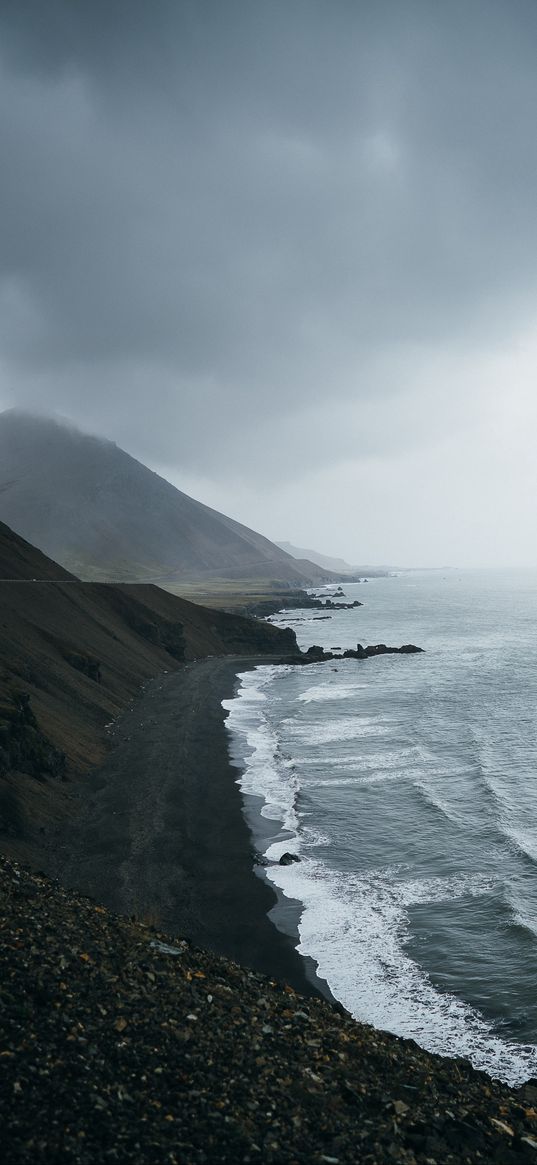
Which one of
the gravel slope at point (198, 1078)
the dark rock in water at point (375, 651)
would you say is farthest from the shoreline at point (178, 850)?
the dark rock in water at point (375, 651)

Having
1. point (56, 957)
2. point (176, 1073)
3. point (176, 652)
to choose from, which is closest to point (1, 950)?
point (56, 957)

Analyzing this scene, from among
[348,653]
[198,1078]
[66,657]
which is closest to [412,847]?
[198,1078]

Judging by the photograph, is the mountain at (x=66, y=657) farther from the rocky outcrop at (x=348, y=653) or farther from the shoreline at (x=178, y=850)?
the rocky outcrop at (x=348, y=653)

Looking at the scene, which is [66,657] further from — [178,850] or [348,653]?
[348,653]

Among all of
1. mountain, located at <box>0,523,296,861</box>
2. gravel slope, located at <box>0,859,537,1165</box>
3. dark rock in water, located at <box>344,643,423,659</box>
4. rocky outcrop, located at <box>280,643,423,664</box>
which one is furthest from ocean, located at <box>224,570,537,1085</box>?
dark rock in water, located at <box>344,643,423,659</box>

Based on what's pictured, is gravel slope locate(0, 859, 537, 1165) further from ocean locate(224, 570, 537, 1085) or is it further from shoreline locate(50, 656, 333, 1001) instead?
shoreline locate(50, 656, 333, 1001)

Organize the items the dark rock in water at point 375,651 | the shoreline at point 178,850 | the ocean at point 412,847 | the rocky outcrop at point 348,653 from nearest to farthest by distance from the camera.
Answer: the ocean at point 412,847 → the shoreline at point 178,850 → the rocky outcrop at point 348,653 → the dark rock in water at point 375,651
